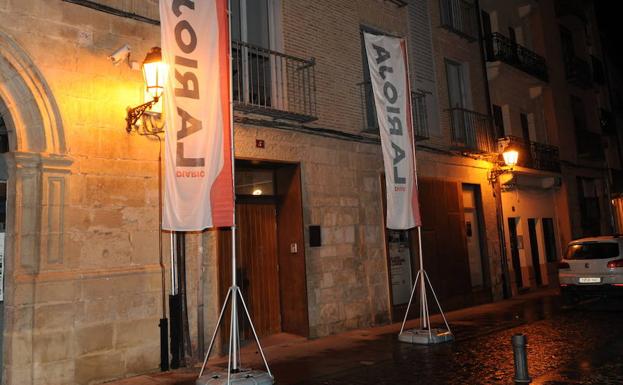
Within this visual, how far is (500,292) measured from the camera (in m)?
13.8

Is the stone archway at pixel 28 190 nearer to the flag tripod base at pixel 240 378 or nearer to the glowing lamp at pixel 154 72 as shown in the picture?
the glowing lamp at pixel 154 72

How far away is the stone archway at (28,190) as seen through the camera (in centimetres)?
579

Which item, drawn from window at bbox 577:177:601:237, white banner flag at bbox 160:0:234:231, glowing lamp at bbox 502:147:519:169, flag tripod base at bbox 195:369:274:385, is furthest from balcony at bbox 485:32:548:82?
flag tripod base at bbox 195:369:274:385

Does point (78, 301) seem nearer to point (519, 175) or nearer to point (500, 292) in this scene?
point (500, 292)

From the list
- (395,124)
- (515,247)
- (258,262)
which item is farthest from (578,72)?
(258,262)

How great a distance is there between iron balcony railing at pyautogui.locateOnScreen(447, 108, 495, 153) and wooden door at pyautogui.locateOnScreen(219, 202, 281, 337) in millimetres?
6158

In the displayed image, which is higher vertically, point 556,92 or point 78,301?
point 556,92

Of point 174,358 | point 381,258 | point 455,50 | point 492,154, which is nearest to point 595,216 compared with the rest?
point 492,154

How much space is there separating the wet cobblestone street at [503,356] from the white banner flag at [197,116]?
2.52m

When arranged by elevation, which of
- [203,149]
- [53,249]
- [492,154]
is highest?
[492,154]

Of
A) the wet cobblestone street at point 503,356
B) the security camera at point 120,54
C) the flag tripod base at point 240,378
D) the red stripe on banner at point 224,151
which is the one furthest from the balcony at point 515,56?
the flag tripod base at point 240,378

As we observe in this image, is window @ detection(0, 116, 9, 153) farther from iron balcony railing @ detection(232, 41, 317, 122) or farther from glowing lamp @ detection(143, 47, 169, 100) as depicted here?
Answer: iron balcony railing @ detection(232, 41, 317, 122)

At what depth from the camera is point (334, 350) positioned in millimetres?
7910

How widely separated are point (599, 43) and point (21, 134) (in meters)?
25.6
